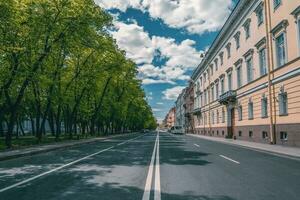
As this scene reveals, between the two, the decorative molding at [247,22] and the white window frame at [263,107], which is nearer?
the white window frame at [263,107]

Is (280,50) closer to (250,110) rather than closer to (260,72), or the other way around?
(260,72)

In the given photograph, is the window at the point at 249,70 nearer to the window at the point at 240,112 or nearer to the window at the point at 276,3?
the window at the point at 240,112

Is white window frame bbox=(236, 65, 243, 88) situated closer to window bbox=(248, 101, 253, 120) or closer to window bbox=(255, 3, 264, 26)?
window bbox=(248, 101, 253, 120)

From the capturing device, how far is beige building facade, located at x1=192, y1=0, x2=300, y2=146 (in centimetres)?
2175

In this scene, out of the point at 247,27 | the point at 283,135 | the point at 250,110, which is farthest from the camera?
the point at 247,27

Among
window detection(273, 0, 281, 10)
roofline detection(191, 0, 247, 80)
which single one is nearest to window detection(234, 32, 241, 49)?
roofline detection(191, 0, 247, 80)

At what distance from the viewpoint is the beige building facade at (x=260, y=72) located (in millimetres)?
21750

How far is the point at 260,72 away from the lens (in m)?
28.5

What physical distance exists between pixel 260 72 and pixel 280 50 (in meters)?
4.42

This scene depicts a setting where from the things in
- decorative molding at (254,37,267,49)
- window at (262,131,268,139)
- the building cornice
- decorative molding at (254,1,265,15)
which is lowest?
window at (262,131,268,139)

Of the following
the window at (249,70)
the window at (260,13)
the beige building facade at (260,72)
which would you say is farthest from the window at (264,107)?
the window at (260,13)

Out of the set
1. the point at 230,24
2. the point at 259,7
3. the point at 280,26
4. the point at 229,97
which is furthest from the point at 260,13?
the point at 229,97

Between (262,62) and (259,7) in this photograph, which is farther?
(262,62)

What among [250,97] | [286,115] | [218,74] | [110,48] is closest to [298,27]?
[286,115]
